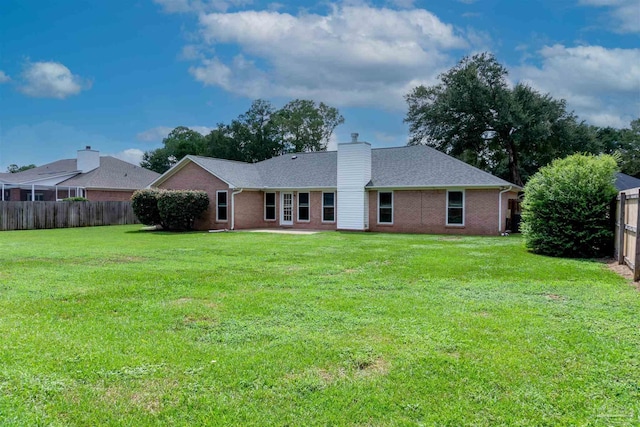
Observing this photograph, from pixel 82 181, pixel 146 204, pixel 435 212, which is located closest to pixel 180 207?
pixel 146 204

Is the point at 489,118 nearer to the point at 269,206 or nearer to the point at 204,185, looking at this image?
the point at 269,206

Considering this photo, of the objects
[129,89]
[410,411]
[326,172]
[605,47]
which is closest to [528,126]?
[605,47]

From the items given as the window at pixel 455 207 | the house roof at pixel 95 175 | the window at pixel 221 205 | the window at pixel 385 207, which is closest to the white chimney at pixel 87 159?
the house roof at pixel 95 175

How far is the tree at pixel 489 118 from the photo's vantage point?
30.3m

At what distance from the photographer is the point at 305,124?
48.2 m

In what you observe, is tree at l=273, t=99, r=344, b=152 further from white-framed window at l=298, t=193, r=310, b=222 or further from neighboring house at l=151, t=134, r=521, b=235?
white-framed window at l=298, t=193, r=310, b=222

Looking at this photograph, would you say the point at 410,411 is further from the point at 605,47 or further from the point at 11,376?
the point at 605,47

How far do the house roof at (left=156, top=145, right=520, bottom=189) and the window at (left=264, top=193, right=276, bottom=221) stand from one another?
2.48 feet

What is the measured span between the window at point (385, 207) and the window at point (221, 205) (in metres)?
8.06

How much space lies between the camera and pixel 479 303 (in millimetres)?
6324

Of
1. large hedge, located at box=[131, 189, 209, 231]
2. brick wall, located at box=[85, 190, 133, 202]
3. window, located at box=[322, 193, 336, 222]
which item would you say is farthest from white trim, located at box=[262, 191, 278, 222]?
brick wall, located at box=[85, 190, 133, 202]

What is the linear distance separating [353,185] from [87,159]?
73.5 feet

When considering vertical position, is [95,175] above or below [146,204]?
above

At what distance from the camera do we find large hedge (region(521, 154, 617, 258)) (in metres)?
11.6
